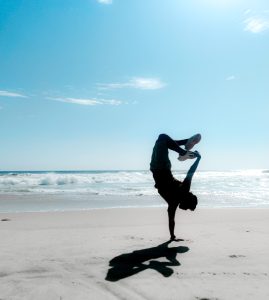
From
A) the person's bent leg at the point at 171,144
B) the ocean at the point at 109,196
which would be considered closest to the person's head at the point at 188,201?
the person's bent leg at the point at 171,144

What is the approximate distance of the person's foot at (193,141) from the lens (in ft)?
Answer: 19.1

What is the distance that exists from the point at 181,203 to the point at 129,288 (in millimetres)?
2667

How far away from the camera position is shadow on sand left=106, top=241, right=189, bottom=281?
13.3ft

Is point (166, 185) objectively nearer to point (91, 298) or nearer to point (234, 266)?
point (234, 266)

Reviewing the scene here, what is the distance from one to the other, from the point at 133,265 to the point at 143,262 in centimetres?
19

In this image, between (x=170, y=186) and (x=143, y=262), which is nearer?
(x=143, y=262)

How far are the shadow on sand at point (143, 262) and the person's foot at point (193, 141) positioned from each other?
5.11 feet

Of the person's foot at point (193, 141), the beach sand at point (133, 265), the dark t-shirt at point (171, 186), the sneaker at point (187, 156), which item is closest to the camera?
the beach sand at point (133, 265)

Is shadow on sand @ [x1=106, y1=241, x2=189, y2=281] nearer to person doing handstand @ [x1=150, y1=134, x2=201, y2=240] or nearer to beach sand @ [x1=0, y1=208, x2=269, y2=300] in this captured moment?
beach sand @ [x1=0, y1=208, x2=269, y2=300]

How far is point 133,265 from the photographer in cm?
443

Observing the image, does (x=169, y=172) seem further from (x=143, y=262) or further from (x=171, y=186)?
(x=143, y=262)

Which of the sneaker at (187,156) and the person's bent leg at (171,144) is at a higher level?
the person's bent leg at (171,144)

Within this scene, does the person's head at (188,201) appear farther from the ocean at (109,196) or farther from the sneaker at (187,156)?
the ocean at (109,196)

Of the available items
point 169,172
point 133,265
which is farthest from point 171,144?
point 133,265
